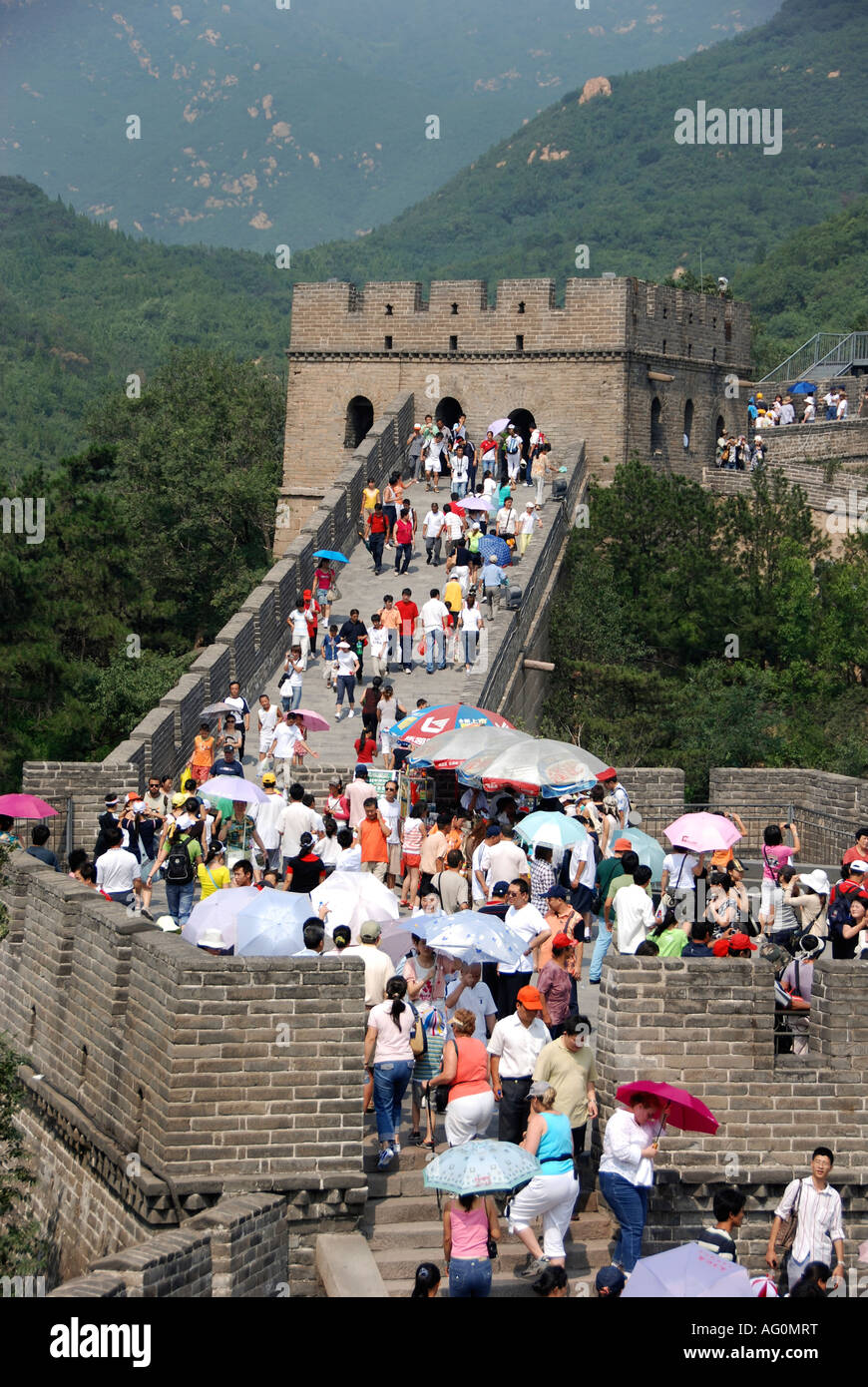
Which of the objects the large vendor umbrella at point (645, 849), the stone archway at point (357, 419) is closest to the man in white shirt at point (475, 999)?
the large vendor umbrella at point (645, 849)

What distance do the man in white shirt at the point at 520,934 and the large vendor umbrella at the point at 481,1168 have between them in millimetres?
2837

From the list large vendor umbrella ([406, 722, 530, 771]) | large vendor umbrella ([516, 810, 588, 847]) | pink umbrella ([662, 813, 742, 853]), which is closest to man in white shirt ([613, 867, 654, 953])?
large vendor umbrella ([516, 810, 588, 847])

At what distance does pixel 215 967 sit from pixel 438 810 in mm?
10436

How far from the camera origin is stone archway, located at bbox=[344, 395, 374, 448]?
42562 millimetres

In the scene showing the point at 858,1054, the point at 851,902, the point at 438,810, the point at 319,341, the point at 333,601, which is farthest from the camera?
the point at 319,341

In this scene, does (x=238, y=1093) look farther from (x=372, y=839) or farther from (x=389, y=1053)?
(x=372, y=839)

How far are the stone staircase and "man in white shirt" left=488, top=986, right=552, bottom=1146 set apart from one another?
692mm

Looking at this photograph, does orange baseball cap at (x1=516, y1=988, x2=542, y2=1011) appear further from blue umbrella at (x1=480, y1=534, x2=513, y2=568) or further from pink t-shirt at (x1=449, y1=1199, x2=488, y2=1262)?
blue umbrella at (x1=480, y1=534, x2=513, y2=568)

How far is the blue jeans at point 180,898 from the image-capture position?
18.2 m

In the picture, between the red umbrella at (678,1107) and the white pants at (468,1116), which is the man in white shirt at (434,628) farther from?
the white pants at (468,1116)

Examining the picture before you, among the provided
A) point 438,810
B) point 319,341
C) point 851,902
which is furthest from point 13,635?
point 851,902

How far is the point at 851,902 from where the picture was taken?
49.2ft

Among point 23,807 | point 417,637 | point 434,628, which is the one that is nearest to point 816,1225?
point 23,807
